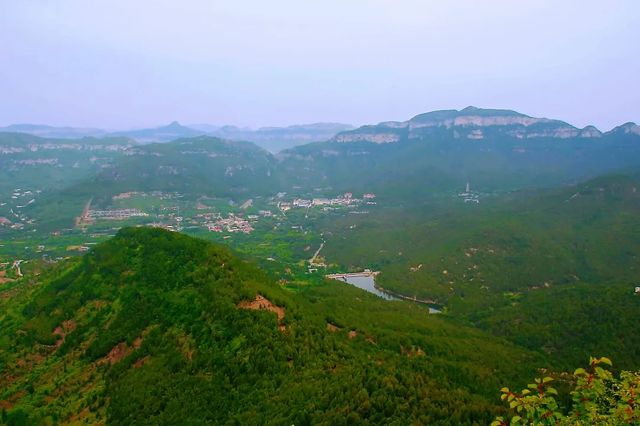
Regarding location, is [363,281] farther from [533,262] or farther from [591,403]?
[591,403]

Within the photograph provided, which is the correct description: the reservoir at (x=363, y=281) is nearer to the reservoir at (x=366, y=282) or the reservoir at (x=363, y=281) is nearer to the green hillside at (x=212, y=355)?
the reservoir at (x=366, y=282)

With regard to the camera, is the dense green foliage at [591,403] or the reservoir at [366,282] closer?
the dense green foliage at [591,403]

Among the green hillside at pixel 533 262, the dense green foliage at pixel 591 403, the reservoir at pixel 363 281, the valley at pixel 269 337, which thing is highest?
the dense green foliage at pixel 591 403

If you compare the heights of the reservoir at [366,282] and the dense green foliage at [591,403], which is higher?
the dense green foliage at [591,403]

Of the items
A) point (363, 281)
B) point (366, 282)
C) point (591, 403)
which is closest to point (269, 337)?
point (591, 403)

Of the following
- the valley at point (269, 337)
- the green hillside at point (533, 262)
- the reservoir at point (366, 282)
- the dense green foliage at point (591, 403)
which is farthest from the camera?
the reservoir at point (366, 282)

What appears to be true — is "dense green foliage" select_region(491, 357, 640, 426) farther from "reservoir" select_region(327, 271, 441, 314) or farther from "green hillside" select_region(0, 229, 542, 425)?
"reservoir" select_region(327, 271, 441, 314)

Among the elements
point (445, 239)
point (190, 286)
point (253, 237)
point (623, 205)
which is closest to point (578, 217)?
point (623, 205)

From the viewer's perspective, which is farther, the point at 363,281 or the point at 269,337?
the point at 363,281

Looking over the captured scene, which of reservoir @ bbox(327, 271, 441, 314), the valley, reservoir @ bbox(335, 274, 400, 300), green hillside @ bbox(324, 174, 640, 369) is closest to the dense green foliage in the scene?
the valley

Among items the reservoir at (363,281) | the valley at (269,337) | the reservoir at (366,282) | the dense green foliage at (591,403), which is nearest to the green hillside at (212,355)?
the valley at (269,337)
